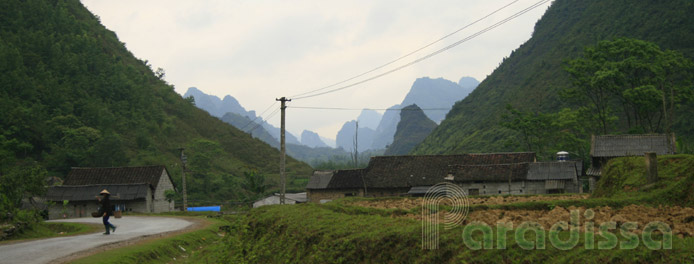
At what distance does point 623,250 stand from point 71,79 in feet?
307

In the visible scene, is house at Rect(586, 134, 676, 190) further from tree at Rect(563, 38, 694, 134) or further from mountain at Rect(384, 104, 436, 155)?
mountain at Rect(384, 104, 436, 155)

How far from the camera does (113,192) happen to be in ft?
159

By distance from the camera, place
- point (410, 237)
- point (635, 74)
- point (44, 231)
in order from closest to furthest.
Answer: point (410, 237)
point (44, 231)
point (635, 74)

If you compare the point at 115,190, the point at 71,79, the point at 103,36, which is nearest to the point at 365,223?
the point at 115,190

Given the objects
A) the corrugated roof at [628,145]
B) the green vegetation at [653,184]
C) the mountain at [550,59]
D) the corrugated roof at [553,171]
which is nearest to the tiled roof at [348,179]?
the corrugated roof at [553,171]

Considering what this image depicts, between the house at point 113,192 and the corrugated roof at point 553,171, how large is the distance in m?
32.6

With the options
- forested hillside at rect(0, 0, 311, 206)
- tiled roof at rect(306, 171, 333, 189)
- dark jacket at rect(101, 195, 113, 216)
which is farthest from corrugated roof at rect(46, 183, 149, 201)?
dark jacket at rect(101, 195, 113, 216)

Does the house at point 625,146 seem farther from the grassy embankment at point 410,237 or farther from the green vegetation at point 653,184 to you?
the grassy embankment at point 410,237

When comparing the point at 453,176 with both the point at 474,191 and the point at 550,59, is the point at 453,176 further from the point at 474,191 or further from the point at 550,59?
the point at 550,59

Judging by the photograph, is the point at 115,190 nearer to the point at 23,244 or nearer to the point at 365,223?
the point at 23,244

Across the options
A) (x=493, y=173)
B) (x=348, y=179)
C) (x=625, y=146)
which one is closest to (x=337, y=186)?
(x=348, y=179)

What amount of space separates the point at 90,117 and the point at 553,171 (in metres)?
66.3

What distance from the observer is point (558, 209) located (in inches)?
392

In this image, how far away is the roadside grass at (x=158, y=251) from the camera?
13.5 m
